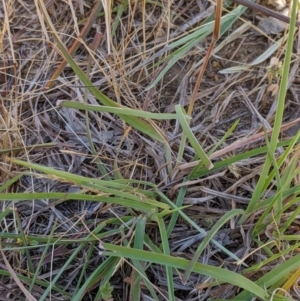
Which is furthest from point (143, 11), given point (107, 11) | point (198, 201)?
point (198, 201)

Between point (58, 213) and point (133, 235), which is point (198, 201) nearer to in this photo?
point (133, 235)

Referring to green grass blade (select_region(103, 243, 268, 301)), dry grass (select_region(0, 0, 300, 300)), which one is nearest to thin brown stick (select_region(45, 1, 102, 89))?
dry grass (select_region(0, 0, 300, 300))

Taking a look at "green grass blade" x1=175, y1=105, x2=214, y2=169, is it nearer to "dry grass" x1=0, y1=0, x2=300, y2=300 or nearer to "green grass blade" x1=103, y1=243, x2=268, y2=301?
"dry grass" x1=0, y1=0, x2=300, y2=300

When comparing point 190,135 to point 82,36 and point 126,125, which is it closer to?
point 126,125

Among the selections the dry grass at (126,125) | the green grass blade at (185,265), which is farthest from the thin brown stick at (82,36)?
the green grass blade at (185,265)

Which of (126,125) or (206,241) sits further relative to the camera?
(126,125)

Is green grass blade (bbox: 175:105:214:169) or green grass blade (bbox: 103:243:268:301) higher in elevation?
green grass blade (bbox: 175:105:214:169)

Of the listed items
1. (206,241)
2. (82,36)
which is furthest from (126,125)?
(206,241)

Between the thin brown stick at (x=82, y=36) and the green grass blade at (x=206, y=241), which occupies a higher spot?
the thin brown stick at (x=82, y=36)

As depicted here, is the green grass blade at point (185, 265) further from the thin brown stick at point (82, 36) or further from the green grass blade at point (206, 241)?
the thin brown stick at point (82, 36)
